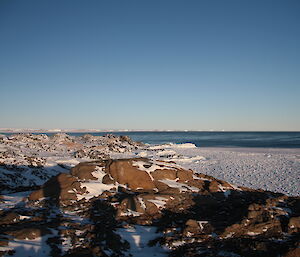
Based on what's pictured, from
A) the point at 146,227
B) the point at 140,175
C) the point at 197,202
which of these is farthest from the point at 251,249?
the point at 140,175

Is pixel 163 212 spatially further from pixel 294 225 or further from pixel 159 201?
pixel 294 225

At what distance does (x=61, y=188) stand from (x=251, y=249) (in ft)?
24.4

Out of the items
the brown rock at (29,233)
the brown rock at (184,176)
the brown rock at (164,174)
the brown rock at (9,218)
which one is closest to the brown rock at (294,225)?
the brown rock at (184,176)

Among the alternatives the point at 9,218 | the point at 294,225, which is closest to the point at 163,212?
the point at 294,225

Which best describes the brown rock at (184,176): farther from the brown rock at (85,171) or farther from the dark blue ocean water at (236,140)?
the dark blue ocean water at (236,140)

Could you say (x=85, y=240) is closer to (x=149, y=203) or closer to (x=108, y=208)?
(x=108, y=208)

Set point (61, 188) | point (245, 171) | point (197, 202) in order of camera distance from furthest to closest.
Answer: point (245, 171)
point (61, 188)
point (197, 202)

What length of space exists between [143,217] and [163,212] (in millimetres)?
823

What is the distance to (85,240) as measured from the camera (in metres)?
5.48

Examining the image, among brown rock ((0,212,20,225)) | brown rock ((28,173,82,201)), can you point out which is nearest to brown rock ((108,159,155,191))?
brown rock ((28,173,82,201))

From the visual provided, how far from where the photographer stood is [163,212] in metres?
7.79

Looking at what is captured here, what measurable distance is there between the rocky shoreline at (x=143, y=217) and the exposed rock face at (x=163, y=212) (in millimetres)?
24

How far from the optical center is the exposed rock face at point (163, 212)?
5340 millimetres

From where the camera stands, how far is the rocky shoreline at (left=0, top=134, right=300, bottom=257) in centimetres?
520
